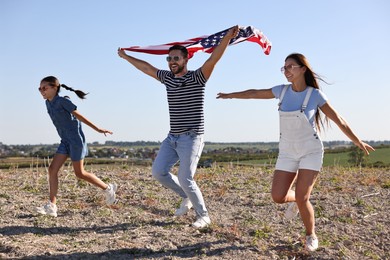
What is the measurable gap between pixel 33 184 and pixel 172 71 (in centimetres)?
449

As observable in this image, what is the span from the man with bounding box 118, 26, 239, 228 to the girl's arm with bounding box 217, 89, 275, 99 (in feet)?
1.04

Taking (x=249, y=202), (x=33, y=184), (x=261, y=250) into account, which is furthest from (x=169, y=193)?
(x=261, y=250)

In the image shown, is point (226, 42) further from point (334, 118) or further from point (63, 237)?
point (63, 237)

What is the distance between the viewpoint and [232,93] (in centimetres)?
627

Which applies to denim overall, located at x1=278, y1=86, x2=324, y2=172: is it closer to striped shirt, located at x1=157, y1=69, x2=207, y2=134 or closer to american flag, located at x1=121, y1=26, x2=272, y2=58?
striped shirt, located at x1=157, y1=69, x2=207, y2=134

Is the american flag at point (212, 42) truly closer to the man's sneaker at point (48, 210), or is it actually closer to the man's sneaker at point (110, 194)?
the man's sneaker at point (110, 194)

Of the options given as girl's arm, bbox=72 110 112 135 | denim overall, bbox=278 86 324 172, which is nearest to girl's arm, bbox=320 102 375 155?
denim overall, bbox=278 86 324 172

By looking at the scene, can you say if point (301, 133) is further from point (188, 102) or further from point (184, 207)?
point (184, 207)

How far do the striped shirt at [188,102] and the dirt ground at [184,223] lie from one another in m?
1.24

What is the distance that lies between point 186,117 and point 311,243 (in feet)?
6.64

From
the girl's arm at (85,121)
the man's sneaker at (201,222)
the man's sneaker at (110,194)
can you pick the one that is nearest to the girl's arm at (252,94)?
the man's sneaker at (201,222)

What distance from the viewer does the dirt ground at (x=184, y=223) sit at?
5.44m

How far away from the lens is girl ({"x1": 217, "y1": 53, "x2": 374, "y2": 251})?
5.49 m

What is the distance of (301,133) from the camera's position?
5.52 meters
